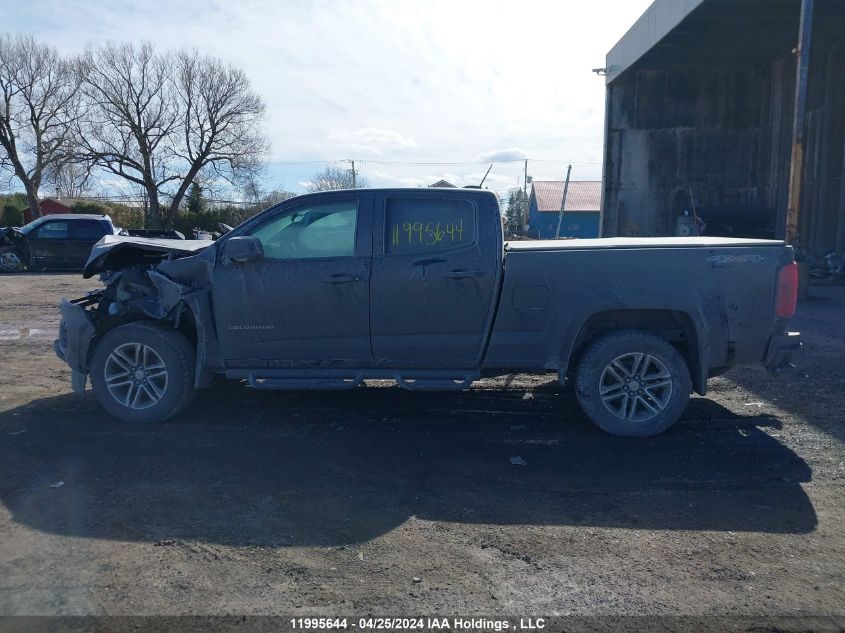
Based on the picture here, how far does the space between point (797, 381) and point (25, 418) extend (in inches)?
293

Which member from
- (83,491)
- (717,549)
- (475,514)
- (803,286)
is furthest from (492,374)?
(803,286)

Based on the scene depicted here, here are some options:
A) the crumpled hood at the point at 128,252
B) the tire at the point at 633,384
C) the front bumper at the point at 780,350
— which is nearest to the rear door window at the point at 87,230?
the crumpled hood at the point at 128,252

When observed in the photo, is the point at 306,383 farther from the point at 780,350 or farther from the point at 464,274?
the point at 780,350

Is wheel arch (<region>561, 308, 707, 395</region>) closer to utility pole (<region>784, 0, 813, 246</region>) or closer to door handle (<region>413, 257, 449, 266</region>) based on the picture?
door handle (<region>413, 257, 449, 266</region>)

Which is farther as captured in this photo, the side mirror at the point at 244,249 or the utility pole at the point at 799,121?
the utility pole at the point at 799,121

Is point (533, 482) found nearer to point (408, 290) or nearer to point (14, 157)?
point (408, 290)

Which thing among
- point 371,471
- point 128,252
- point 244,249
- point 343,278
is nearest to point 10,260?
point 128,252

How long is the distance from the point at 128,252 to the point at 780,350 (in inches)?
218

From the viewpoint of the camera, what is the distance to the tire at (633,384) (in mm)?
5758

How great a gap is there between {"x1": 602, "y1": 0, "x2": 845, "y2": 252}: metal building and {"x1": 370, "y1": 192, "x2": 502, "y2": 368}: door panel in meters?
17.0

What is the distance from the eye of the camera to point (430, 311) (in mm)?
5934

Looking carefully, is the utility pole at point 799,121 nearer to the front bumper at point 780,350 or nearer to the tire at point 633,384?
the front bumper at point 780,350

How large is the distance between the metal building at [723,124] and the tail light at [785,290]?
16.8 metres

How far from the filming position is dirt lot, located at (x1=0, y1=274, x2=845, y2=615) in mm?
3576
